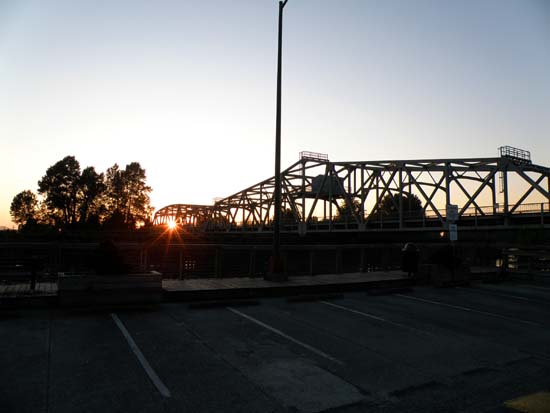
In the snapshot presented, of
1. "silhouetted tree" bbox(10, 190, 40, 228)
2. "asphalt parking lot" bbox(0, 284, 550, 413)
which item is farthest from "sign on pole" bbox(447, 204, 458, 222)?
"silhouetted tree" bbox(10, 190, 40, 228)

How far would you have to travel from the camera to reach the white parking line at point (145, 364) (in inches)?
199

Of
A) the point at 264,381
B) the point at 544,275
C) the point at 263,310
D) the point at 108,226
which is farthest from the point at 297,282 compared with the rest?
the point at 108,226

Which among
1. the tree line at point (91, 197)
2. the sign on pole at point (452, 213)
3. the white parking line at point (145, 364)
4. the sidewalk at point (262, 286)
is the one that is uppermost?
the tree line at point (91, 197)

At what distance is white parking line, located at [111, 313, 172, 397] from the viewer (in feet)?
16.6

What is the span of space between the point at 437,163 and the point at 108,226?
6435cm

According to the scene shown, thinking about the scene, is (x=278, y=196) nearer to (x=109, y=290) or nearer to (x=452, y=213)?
(x=452, y=213)

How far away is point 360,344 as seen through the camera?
7.42 meters

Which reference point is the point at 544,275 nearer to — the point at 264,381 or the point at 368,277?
the point at 368,277

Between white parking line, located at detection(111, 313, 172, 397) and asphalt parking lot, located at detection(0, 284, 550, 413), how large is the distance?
3 cm

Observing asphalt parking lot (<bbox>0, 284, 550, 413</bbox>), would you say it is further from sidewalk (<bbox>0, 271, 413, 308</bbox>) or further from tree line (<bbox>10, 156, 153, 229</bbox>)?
tree line (<bbox>10, 156, 153, 229</bbox>)

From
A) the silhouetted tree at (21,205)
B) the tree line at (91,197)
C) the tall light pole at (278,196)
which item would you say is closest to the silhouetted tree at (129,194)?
the tree line at (91,197)

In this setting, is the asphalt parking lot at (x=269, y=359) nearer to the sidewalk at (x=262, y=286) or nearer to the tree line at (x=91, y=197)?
the sidewalk at (x=262, y=286)

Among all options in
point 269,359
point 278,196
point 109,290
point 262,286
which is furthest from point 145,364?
point 278,196

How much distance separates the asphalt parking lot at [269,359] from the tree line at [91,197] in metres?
77.0
